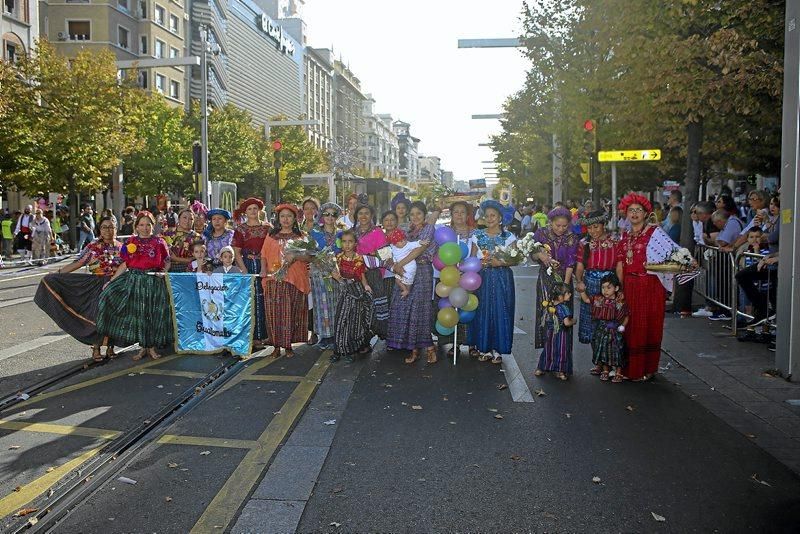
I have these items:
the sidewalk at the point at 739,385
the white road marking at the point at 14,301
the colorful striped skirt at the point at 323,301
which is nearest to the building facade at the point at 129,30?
the white road marking at the point at 14,301

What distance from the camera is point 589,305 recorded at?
787 centimetres

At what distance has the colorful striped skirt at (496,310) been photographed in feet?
28.2

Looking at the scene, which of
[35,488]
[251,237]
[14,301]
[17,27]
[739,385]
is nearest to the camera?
[35,488]

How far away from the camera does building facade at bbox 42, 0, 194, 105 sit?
47.3 m

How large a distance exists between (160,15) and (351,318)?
51139mm

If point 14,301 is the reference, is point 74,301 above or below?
above

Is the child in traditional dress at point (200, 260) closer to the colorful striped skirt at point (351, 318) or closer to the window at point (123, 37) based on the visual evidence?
the colorful striped skirt at point (351, 318)

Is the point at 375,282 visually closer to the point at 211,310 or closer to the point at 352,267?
the point at 352,267

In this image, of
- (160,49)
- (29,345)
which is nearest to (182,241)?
(29,345)

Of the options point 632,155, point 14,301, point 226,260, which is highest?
point 632,155

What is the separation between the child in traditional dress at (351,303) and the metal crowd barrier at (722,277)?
15.8 feet

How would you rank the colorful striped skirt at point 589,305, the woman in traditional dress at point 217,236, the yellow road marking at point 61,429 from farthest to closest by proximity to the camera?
the woman in traditional dress at point 217,236
the colorful striped skirt at point 589,305
the yellow road marking at point 61,429

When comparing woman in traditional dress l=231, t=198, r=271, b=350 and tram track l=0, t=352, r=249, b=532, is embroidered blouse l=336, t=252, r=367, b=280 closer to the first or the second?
woman in traditional dress l=231, t=198, r=271, b=350

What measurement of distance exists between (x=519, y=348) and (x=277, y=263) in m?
3.22
